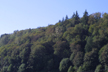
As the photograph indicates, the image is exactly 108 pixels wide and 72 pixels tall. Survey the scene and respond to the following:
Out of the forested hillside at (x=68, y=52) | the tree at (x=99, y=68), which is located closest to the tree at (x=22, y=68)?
the forested hillside at (x=68, y=52)

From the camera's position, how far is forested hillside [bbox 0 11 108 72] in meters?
39.0

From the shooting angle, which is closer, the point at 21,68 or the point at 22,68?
the point at 22,68

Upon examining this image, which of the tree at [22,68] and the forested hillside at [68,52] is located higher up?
the forested hillside at [68,52]

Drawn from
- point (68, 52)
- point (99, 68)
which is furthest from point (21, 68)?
point (99, 68)

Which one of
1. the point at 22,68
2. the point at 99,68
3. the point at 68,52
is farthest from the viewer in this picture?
the point at 22,68

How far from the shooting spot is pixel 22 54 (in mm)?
53312

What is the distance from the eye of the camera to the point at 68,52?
4812 cm

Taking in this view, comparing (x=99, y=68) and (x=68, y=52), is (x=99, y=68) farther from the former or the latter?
(x=68, y=52)

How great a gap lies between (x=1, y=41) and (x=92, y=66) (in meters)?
67.0

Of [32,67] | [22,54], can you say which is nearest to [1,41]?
[22,54]

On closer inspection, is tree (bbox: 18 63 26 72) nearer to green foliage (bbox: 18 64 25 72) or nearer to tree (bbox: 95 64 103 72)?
green foliage (bbox: 18 64 25 72)

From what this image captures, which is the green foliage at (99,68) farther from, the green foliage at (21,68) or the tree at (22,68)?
the green foliage at (21,68)

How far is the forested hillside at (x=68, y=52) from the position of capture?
39.0 metres

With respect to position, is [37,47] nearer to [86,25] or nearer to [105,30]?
[86,25]
